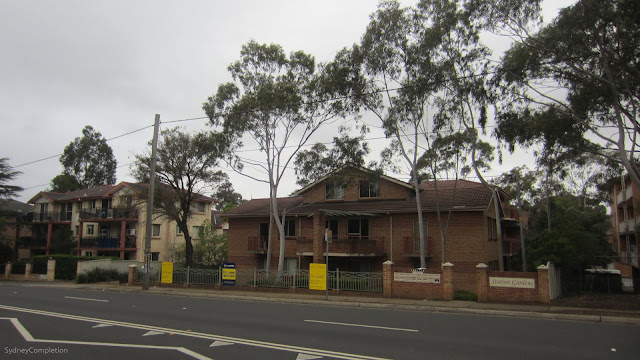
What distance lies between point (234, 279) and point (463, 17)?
17.8 meters

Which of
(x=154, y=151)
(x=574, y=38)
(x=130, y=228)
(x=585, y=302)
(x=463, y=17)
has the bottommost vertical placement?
(x=585, y=302)

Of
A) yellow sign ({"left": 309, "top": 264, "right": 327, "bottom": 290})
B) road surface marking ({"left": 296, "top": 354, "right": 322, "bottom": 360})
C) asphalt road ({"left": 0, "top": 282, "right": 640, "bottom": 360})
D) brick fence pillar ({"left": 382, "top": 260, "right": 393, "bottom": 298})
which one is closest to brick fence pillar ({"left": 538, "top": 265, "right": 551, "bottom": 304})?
asphalt road ({"left": 0, "top": 282, "right": 640, "bottom": 360})

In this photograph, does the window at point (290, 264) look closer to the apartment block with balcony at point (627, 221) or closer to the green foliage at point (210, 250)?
the green foliage at point (210, 250)

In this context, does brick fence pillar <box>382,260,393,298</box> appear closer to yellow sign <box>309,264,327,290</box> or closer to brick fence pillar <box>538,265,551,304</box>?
yellow sign <box>309,264,327,290</box>

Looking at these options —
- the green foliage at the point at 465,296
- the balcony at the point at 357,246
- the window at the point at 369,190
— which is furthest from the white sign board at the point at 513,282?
the window at the point at 369,190

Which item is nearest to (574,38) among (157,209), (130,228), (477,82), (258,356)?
(477,82)

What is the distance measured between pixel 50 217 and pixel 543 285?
51445 millimetres

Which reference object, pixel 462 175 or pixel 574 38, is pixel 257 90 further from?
pixel 574 38

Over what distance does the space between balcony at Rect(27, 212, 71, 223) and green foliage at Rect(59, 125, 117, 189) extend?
12146mm

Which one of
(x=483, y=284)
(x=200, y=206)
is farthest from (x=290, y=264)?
(x=200, y=206)

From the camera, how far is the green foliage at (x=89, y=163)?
6369cm

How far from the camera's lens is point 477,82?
68.1 feet

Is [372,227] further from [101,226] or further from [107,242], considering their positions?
[101,226]

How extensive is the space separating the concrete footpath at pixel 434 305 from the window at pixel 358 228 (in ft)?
25.4
